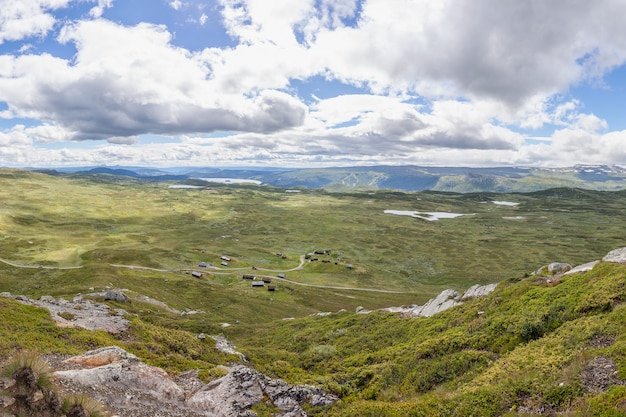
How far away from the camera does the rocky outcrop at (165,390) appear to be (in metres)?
20.5

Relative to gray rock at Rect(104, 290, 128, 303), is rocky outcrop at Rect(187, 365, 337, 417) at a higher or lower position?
higher

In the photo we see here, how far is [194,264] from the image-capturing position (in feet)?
506

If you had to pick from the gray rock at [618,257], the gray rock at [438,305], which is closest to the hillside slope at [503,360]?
the gray rock at [618,257]

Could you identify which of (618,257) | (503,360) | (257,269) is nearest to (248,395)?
(503,360)

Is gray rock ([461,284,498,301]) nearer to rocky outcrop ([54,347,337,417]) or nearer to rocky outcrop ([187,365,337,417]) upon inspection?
rocky outcrop ([187,365,337,417])

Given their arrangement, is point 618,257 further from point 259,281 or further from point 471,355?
point 259,281

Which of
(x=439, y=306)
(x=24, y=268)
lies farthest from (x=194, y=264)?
(x=439, y=306)

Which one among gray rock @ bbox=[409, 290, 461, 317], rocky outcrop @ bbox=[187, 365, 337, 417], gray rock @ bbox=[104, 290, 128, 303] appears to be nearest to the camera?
rocky outcrop @ bbox=[187, 365, 337, 417]

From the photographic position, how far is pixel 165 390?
2341 centimetres

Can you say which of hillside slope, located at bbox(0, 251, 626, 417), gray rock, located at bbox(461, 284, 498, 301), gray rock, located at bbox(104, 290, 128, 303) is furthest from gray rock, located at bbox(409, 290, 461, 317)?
gray rock, located at bbox(104, 290, 128, 303)

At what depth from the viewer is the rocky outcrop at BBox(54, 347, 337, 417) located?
20.5 metres

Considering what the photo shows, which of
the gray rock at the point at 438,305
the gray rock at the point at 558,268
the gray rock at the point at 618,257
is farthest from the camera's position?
the gray rock at the point at 438,305

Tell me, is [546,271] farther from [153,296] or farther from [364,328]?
[153,296]

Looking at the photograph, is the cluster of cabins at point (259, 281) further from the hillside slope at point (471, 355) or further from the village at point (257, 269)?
the hillside slope at point (471, 355)
